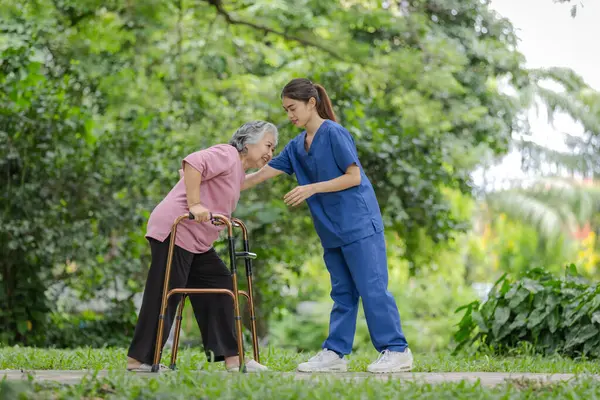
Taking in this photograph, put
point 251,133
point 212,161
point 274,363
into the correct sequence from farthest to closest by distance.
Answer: point 274,363 → point 251,133 → point 212,161

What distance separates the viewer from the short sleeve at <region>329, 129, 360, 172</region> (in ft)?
17.6

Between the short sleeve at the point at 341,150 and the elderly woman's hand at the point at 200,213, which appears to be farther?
the short sleeve at the point at 341,150

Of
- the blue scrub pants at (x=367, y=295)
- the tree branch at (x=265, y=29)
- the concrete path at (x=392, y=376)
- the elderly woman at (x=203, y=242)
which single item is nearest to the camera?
the concrete path at (x=392, y=376)

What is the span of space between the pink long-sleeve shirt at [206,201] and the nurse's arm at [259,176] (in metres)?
0.30

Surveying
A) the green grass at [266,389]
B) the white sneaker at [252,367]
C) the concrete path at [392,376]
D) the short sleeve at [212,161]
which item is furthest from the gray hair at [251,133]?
the green grass at [266,389]

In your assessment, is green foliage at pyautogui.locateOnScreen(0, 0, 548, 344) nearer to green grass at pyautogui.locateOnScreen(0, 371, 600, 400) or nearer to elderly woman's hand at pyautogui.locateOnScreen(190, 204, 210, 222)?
Answer: elderly woman's hand at pyautogui.locateOnScreen(190, 204, 210, 222)

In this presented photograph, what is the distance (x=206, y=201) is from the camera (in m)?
5.12

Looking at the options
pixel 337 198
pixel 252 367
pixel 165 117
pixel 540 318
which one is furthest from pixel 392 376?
pixel 165 117

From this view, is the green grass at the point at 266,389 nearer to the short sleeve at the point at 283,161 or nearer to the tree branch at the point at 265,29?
the short sleeve at the point at 283,161

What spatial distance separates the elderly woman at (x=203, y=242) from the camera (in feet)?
16.4

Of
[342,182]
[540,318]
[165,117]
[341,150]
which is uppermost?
[341,150]

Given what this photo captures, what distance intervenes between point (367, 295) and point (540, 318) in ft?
9.24

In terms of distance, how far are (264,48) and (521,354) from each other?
7307mm

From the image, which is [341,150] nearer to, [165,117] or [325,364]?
[325,364]
